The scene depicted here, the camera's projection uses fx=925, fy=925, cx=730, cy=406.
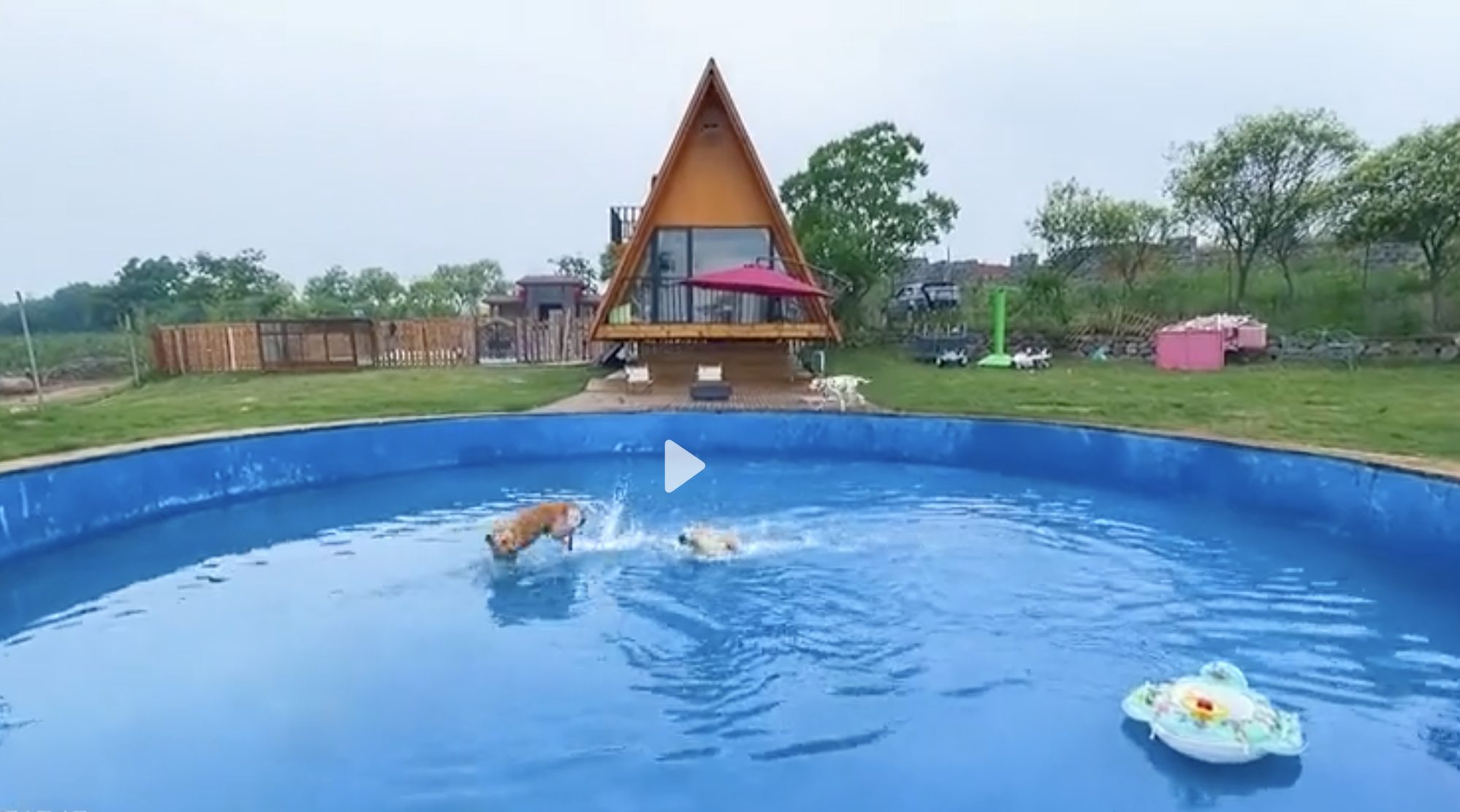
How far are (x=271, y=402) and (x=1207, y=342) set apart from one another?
55.3ft

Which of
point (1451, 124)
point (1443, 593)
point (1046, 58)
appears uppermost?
point (1046, 58)

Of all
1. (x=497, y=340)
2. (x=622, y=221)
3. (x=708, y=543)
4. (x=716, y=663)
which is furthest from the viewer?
(x=497, y=340)

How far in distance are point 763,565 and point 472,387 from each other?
1055 cm

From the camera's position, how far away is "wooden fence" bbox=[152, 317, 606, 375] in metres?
22.6

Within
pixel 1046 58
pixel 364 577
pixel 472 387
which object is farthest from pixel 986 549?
pixel 1046 58

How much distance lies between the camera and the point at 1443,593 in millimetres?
6859

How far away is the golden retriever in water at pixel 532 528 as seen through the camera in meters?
7.58

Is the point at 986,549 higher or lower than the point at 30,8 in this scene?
lower

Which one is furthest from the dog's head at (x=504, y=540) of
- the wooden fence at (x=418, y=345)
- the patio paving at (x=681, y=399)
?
the wooden fence at (x=418, y=345)

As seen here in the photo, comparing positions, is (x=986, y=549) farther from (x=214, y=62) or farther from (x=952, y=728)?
(x=214, y=62)

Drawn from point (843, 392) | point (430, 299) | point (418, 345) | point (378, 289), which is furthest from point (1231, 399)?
point (378, 289)

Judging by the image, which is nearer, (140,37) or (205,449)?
(205,449)
